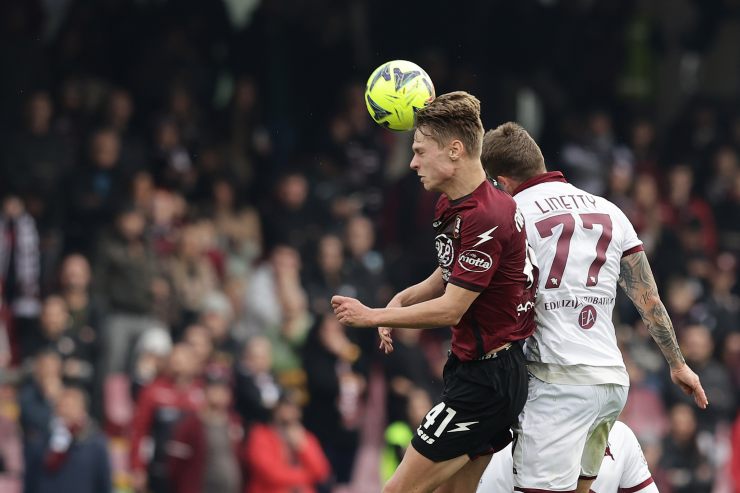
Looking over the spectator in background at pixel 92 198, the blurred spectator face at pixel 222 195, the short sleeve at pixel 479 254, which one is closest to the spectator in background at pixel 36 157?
the spectator in background at pixel 92 198

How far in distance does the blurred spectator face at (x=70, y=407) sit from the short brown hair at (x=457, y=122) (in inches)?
254

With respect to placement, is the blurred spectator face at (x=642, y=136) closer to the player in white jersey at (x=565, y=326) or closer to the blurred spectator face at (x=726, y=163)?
the blurred spectator face at (x=726, y=163)

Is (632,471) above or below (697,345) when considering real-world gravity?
above

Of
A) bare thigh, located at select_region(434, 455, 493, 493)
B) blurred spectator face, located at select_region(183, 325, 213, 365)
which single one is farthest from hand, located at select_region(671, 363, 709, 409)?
blurred spectator face, located at select_region(183, 325, 213, 365)

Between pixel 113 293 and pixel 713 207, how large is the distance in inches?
303

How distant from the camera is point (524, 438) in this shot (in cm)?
768

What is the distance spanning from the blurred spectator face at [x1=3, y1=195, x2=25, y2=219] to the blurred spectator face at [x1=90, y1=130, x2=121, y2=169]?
958 millimetres

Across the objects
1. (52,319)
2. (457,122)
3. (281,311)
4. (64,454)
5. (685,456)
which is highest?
(457,122)

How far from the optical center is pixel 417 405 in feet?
46.9

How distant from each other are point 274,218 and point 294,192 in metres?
0.35

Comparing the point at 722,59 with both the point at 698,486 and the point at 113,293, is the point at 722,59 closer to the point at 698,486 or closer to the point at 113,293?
the point at 698,486

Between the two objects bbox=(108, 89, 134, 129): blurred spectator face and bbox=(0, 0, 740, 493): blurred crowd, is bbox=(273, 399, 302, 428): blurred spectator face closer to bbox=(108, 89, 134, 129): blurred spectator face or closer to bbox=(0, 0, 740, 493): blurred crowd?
bbox=(0, 0, 740, 493): blurred crowd

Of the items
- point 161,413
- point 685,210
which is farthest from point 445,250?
point 685,210

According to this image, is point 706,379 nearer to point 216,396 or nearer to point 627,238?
point 216,396
